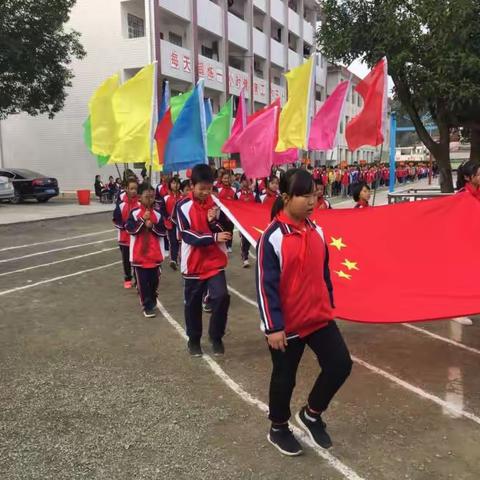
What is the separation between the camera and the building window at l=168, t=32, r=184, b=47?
29.3 meters

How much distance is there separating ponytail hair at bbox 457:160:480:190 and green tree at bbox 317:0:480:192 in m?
3.70

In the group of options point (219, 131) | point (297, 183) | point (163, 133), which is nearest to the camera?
point (297, 183)

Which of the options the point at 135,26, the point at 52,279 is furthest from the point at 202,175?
the point at 135,26

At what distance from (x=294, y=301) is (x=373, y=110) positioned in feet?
14.0

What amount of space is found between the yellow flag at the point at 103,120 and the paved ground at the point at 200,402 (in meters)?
2.07

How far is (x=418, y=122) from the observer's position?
1137cm

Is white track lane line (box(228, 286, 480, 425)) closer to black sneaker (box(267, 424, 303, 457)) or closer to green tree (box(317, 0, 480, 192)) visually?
black sneaker (box(267, 424, 303, 457))

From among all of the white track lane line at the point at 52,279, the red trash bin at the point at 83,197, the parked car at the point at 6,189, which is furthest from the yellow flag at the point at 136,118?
A: the red trash bin at the point at 83,197

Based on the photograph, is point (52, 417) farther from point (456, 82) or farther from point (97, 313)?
point (456, 82)

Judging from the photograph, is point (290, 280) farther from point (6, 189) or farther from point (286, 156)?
point (6, 189)

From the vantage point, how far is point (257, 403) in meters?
4.00

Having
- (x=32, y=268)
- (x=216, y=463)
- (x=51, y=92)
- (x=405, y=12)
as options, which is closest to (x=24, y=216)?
(x=51, y=92)

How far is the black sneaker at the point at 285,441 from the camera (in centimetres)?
329

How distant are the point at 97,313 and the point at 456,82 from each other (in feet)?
22.2
